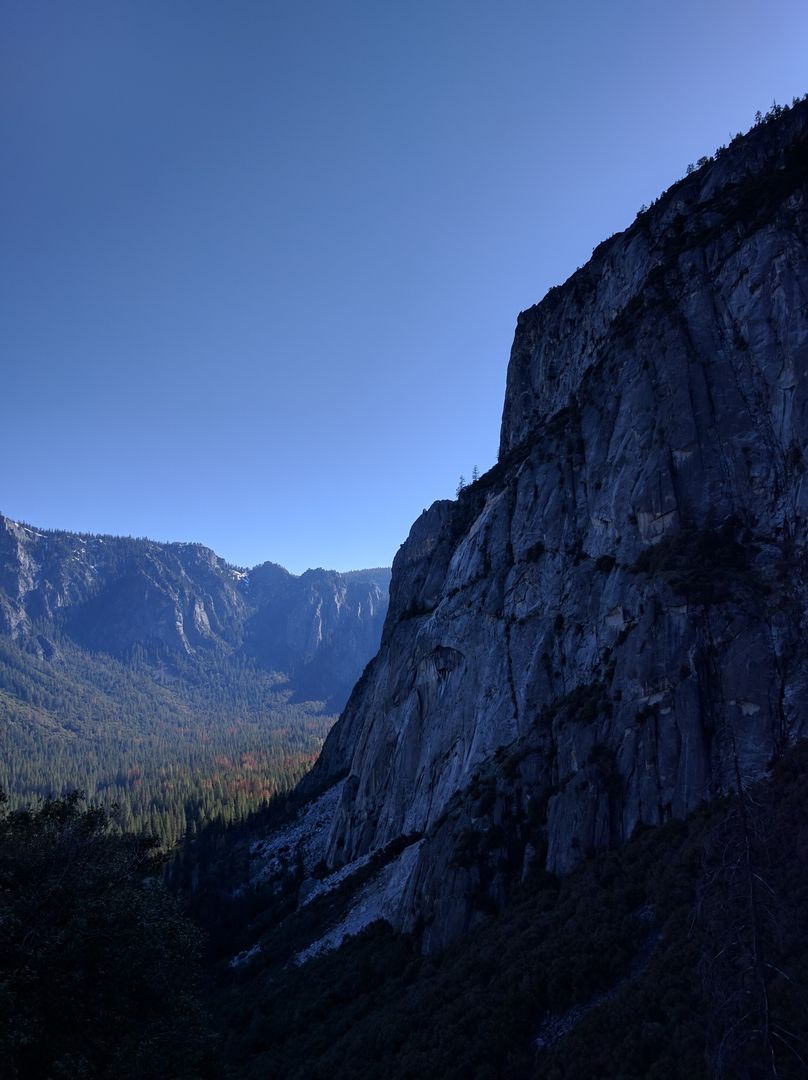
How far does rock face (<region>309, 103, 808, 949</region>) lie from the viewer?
28578 mm

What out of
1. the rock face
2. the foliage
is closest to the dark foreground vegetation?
the foliage

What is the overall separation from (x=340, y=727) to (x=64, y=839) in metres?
83.4

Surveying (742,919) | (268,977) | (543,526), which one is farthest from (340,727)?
Result: (742,919)

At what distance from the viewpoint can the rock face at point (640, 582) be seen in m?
28.6

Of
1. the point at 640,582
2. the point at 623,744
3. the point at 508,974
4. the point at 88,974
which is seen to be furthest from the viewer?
the point at 640,582

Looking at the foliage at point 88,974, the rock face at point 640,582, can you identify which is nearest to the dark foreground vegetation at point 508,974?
the foliage at point 88,974

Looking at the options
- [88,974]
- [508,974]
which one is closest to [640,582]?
[508,974]

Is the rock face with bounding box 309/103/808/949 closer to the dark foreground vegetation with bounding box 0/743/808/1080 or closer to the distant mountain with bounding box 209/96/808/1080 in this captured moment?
the distant mountain with bounding box 209/96/808/1080

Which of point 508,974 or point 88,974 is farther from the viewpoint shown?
point 508,974

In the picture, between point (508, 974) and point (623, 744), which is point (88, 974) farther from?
point (623, 744)

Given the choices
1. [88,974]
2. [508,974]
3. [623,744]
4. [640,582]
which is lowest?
[508,974]

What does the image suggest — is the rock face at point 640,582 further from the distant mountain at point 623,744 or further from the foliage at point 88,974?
the foliage at point 88,974

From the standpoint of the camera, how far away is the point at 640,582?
3528 centimetres

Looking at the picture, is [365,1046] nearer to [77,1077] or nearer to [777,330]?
[77,1077]
